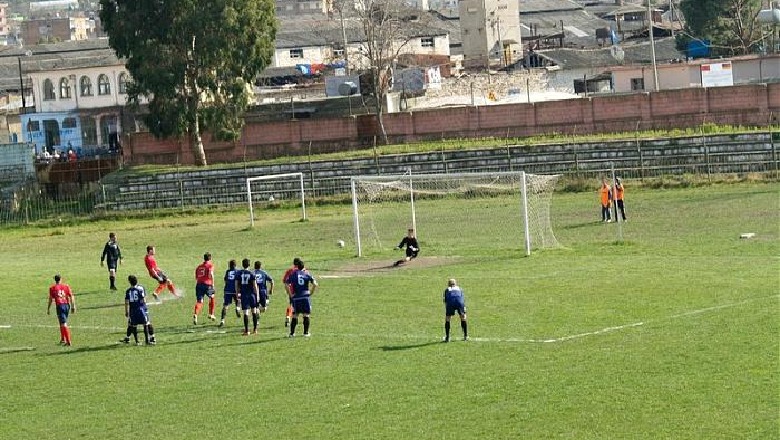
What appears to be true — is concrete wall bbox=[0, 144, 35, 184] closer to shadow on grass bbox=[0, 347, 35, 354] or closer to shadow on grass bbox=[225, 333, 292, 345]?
shadow on grass bbox=[0, 347, 35, 354]

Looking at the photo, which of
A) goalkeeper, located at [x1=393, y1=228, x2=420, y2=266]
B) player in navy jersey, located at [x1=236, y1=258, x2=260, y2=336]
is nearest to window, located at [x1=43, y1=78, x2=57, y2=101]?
goalkeeper, located at [x1=393, y1=228, x2=420, y2=266]

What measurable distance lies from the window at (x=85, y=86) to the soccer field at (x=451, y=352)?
53.6 metres

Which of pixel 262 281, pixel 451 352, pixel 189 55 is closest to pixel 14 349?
pixel 262 281

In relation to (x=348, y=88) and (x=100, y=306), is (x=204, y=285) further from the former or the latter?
(x=348, y=88)

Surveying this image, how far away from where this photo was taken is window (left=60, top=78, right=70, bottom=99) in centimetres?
9938

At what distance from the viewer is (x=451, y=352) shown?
2800 centimetres

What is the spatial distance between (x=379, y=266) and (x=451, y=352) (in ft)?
49.8

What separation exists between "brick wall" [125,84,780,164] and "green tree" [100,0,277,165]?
11.4ft

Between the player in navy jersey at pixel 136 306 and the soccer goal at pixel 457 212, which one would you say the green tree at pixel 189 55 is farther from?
the player in navy jersey at pixel 136 306

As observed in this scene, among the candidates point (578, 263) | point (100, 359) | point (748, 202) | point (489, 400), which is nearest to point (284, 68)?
point (748, 202)

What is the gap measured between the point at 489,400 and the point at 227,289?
37.7ft

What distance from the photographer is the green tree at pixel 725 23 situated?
10700cm

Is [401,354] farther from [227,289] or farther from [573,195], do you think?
[573,195]

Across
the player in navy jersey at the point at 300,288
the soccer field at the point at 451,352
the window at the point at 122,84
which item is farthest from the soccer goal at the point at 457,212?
the window at the point at 122,84
